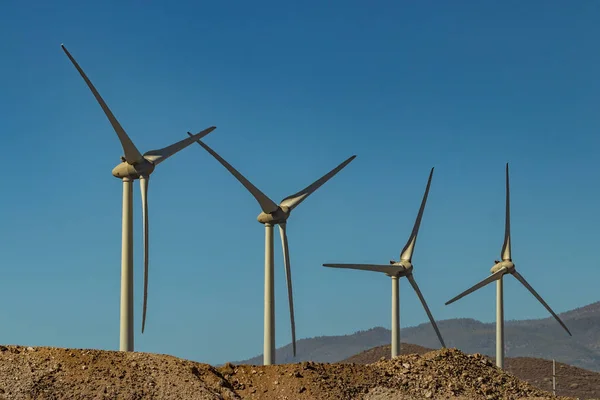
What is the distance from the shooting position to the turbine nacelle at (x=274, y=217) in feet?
155

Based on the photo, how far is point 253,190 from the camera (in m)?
47.2

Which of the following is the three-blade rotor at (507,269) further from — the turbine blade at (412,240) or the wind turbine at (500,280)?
the turbine blade at (412,240)

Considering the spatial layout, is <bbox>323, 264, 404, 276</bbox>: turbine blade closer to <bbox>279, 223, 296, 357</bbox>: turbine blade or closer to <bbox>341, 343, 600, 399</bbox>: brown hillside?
<bbox>279, 223, 296, 357</bbox>: turbine blade

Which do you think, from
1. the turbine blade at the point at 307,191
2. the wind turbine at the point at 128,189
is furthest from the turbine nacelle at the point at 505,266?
the wind turbine at the point at 128,189

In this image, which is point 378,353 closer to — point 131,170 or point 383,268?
point 383,268

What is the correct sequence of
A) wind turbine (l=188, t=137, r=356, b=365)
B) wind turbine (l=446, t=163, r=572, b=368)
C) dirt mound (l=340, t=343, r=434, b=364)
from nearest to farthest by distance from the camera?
wind turbine (l=188, t=137, r=356, b=365), wind turbine (l=446, t=163, r=572, b=368), dirt mound (l=340, t=343, r=434, b=364)

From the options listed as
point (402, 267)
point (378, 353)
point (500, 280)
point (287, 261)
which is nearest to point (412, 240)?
point (402, 267)

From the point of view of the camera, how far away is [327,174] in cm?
5281

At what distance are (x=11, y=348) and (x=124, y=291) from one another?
213 inches

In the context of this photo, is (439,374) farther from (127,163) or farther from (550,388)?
(550,388)

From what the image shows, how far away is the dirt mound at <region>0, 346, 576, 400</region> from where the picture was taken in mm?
35656

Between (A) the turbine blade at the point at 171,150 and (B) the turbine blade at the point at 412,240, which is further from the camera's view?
(B) the turbine blade at the point at 412,240

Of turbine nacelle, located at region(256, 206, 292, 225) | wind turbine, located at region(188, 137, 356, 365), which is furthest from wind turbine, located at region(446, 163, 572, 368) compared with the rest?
turbine nacelle, located at region(256, 206, 292, 225)

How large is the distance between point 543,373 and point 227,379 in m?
67.3
